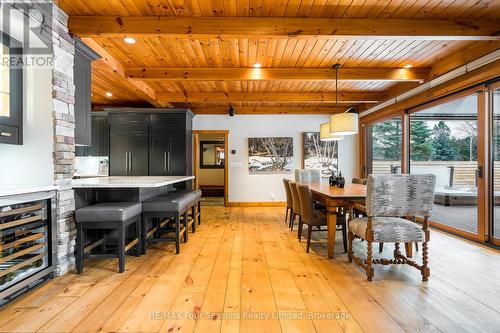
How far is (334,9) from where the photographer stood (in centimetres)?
249

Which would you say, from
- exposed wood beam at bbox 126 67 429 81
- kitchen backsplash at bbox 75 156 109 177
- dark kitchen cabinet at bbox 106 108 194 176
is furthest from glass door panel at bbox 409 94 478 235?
kitchen backsplash at bbox 75 156 109 177

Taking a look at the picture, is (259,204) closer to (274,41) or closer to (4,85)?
(274,41)

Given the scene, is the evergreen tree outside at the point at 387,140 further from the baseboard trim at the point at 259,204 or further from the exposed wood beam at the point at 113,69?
the exposed wood beam at the point at 113,69

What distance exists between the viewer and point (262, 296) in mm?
2039

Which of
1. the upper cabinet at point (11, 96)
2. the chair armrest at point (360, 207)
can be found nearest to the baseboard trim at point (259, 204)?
the chair armrest at point (360, 207)

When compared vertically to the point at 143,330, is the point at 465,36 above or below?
above

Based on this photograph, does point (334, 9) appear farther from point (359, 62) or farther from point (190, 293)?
point (190, 293)

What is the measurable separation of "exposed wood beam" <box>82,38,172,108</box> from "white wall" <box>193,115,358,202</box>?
2.04 m

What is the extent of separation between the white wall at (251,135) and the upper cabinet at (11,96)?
4.25 metres

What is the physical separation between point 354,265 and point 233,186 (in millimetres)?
4223

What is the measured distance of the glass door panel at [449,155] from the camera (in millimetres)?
4039

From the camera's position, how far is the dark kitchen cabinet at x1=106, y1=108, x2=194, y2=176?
5.34 metres

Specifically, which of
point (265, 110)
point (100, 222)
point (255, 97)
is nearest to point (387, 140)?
point (265, 110)

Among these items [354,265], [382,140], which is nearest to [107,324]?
[354,265]
